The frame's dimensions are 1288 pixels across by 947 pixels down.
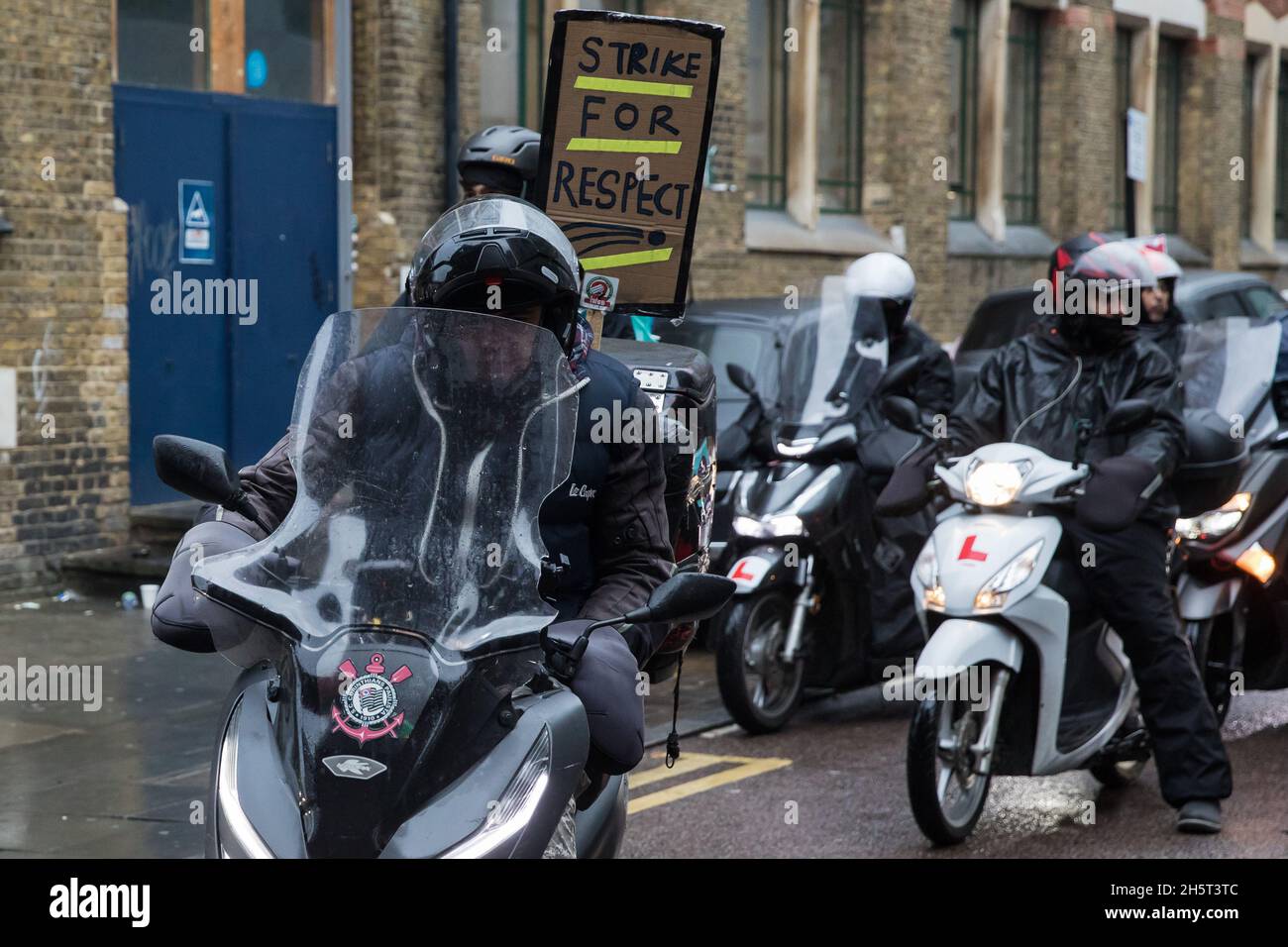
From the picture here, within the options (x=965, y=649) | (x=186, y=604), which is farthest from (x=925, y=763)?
(x=186, y=604)

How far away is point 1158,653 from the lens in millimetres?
6285

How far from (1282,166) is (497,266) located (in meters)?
29.4

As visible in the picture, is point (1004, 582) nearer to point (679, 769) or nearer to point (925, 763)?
point (925, 763)

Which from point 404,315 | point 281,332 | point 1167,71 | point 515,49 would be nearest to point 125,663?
point 281,332

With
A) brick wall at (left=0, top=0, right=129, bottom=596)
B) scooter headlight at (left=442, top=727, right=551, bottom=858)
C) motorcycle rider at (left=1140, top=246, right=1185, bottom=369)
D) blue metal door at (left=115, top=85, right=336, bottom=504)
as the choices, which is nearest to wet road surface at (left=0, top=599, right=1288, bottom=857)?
motorcycle rider at (left=1140, top=246, right=1185, bottom=369)

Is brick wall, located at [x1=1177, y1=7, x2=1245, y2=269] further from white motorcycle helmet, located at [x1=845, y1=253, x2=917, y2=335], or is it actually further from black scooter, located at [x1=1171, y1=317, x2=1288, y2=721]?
black scooter, located at [x1=1171, y1=317, x2=1288, y2=721]

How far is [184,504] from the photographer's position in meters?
12.2

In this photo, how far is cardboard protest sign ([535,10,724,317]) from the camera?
5625 mm

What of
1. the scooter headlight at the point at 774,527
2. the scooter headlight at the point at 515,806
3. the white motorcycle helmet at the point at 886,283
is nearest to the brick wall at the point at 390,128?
the white motorcycle helmet at the point at 886,283

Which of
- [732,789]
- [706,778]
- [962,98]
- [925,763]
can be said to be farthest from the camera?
[962,98]

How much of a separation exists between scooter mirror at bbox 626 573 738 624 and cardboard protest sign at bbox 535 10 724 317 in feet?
8.45

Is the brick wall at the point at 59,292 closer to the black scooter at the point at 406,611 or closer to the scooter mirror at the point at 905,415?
the scooter mirror at the point at 905,415

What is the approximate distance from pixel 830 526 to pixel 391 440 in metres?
5.09

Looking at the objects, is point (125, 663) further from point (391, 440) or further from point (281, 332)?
point (391, 440)
